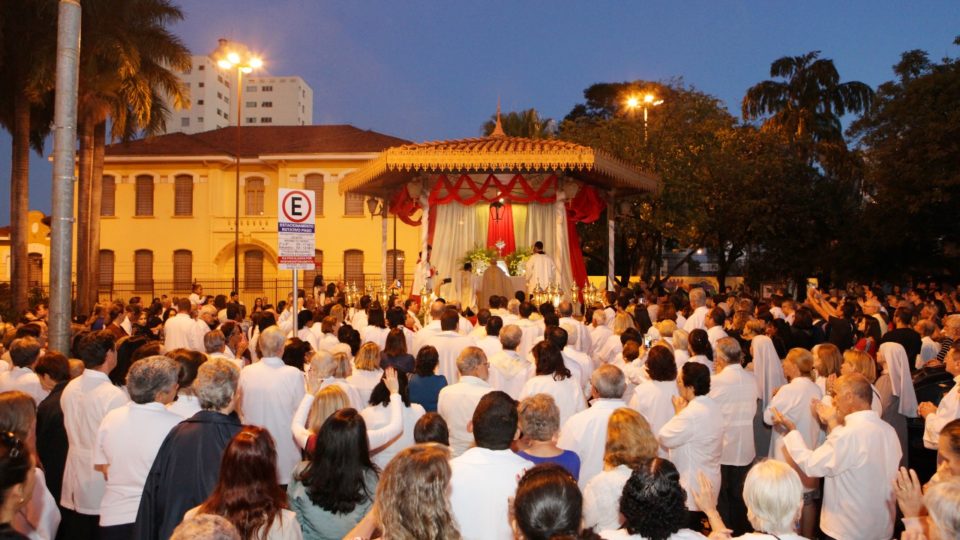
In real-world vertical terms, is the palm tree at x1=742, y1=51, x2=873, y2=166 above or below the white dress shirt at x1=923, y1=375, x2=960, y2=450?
above

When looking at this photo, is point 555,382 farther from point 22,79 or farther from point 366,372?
point 22,79

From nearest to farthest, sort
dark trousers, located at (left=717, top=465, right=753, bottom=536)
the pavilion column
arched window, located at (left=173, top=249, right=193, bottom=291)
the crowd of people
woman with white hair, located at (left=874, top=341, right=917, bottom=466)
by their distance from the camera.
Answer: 1. the crowd of people
2. dark trousers, located at (left=717, top=465, right=753, bottom=536)
3. woman with white hair, located at (left=874, top=341, right=917, bottom=466)
4. the pavilion column
5. arched window, located at (left=173, top=249, right=193, bottom=291)

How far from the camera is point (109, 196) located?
3791 centimetres

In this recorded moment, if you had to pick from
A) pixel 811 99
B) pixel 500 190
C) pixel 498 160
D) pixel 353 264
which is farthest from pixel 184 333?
pixel 811 99

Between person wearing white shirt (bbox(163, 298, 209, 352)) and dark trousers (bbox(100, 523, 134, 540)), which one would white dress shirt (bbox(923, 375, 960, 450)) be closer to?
dark trousers (bbox(100, 523, 134, 540))

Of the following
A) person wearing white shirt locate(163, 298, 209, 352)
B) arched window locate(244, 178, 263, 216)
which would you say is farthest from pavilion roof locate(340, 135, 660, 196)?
arched window locate(244, 178, 263, 216)

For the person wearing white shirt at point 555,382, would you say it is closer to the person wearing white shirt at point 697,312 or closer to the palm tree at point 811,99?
the person wearing white shirt at point 697,312

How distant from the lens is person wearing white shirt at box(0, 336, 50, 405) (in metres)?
6.85

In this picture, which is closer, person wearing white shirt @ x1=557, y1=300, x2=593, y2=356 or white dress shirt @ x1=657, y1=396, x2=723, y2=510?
white dress shirt @ x1=657, y1=396, x2=723, y2=510

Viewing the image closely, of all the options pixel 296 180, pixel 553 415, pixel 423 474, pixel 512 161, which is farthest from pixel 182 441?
pixel 296 180

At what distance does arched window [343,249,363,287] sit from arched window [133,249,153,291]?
352 inches

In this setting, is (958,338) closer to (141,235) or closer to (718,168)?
(718,168)

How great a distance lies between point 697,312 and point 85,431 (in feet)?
28.1

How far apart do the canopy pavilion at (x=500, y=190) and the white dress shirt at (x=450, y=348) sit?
878 cm
